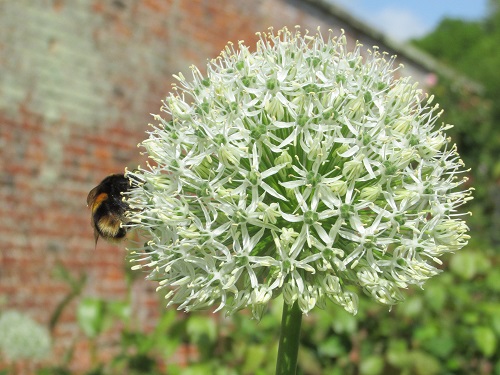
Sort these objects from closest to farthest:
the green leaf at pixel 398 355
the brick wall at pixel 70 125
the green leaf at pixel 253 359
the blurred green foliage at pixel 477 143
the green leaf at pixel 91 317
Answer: the green leaf at pixel 253 359 → the green leaf at pixel 398 355 → the green leaf at pixel 91 317 → the brick wall at pixel 70 125 → the blurred green foliage at pixel 477 143

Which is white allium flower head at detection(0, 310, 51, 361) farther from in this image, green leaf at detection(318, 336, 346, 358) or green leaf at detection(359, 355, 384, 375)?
green leaf at detection(359, 355, 384, 375)

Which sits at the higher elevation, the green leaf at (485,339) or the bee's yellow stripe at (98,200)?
the bee's yellow stripe at (98,200)

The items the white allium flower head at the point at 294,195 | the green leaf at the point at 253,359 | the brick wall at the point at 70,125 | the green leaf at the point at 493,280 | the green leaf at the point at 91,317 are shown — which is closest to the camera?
the white allium flower head at the point at 294,195

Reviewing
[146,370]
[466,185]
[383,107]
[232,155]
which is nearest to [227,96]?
[232,155]

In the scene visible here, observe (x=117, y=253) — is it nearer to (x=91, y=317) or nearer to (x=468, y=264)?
(x=91, y=317)

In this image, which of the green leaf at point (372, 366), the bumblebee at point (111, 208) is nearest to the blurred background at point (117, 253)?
the green leaf at point (372, 366)

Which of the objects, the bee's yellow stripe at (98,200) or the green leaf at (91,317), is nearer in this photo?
the bee's yellow stripe at (98,200)

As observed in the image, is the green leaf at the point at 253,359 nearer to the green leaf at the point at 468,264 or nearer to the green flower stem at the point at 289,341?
the green leaf at the point at 468,264
